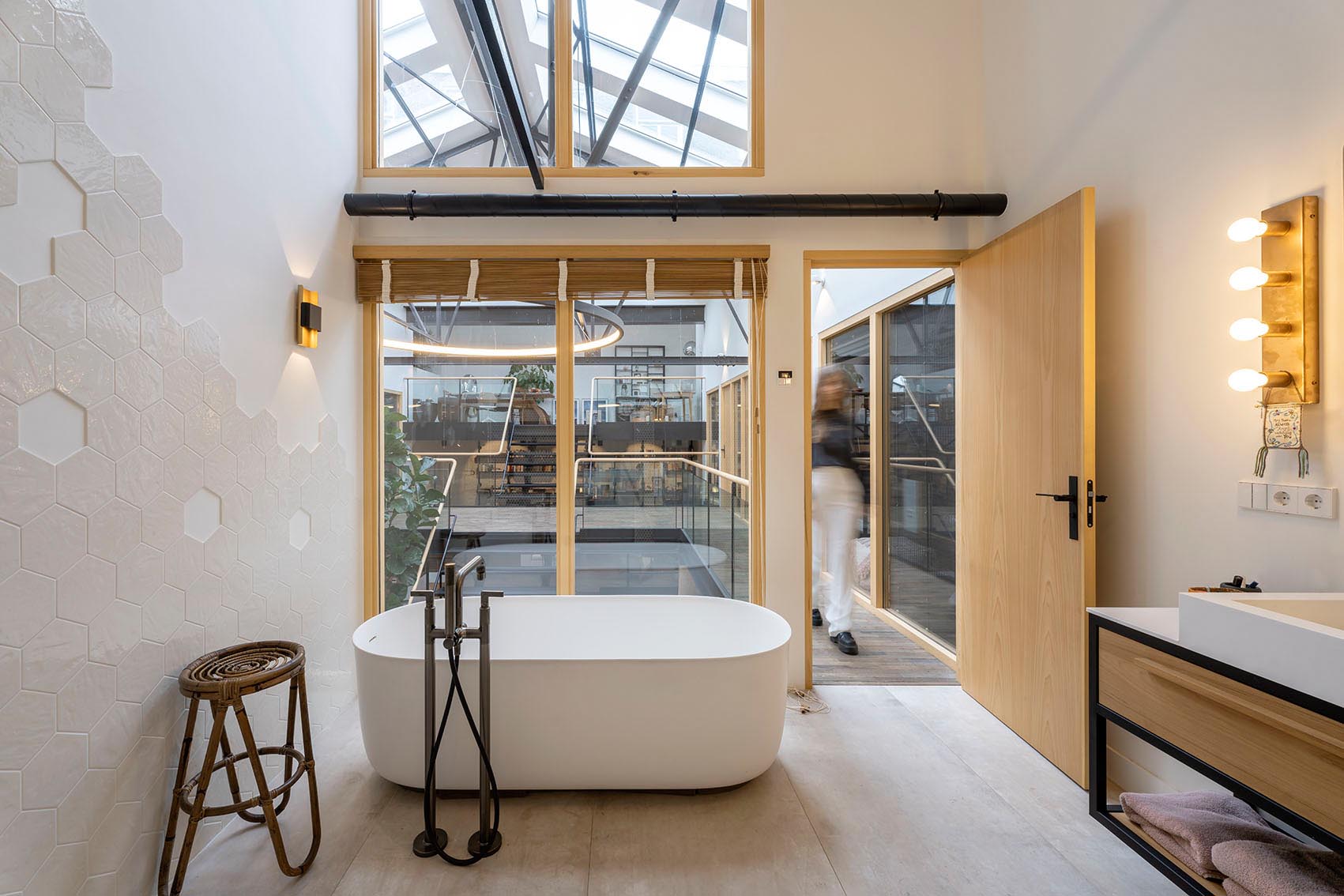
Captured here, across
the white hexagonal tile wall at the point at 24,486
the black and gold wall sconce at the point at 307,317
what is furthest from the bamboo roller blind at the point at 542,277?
the white hexagonal tile wall at the point at 24,486

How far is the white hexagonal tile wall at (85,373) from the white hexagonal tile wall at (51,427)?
0.09 ft

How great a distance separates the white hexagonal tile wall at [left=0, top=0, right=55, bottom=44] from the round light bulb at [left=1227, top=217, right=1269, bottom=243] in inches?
120

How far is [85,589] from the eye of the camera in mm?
1551

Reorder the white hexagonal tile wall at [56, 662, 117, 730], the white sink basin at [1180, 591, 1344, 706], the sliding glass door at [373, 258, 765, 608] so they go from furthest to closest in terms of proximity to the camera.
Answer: the sliding glass door at [373, 258, 765, 608]
the white hexagonal tile wall at [56, 662, 117, 730]
the white sink basin at [1180, 591, 1344, 706]

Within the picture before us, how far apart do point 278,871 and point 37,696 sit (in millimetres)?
846

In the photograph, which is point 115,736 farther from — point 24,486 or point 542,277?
point 542,277

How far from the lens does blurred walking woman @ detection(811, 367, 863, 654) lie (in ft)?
12.2

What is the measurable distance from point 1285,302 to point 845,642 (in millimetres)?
2563

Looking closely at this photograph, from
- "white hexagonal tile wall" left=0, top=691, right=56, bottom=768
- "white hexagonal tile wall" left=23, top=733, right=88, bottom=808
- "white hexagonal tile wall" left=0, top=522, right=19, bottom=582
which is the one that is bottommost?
"white hexagonal tile wall" left=23, top=733, right=88, bottom=808

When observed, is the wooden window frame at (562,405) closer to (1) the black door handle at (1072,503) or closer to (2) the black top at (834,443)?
(2) the black top at (834,443)

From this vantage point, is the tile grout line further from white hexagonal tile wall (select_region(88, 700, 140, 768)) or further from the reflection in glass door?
white hexagonal tile wall (select_region(88, 700, 140, 768))

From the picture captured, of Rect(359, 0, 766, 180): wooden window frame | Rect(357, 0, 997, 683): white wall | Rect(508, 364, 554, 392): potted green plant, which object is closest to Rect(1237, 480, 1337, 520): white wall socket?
Rect(357, 0, 997, 683): white wall

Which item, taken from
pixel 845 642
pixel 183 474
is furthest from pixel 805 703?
pixel 183 474

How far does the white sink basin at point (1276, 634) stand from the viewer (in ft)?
3.84
